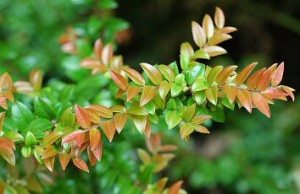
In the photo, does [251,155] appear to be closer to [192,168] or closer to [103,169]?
[192,168]

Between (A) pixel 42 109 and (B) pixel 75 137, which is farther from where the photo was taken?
(A) pixel 42 109

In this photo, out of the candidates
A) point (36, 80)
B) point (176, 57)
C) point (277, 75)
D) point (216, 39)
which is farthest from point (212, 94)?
point (176, 57)

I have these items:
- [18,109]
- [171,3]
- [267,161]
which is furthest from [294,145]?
[18,109]

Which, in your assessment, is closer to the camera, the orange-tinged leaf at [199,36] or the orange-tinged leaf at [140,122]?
the orange-tinged leaf at [140,122]

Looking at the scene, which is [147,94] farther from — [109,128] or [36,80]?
[36,80]

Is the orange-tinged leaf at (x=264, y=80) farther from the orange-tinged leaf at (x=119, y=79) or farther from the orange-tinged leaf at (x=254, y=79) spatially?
the orange-tinged leaf at (x=119, y=79)

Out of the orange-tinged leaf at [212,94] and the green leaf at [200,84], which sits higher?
the green leaf at [200,84]

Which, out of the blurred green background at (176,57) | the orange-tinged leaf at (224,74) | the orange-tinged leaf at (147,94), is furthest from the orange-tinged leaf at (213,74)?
the blurred green background at (176,57)

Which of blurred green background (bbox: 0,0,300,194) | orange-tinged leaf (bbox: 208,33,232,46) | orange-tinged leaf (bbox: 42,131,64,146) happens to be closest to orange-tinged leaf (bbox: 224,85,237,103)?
orange-tinged leaf (bbox: 208,33,232,46)
